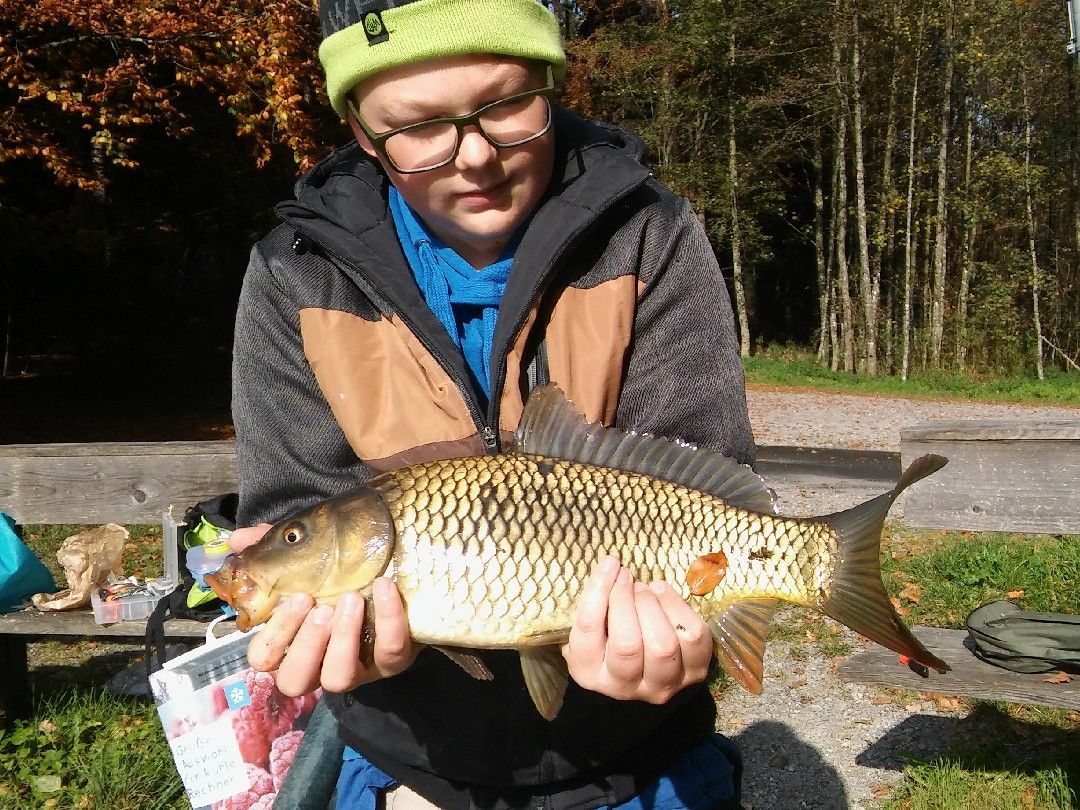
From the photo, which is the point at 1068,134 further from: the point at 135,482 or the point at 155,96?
the point at 135,482

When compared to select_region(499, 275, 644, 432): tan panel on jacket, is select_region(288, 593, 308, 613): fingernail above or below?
below

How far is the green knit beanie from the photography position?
1513 millimetres

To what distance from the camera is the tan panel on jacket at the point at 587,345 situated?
1.62 metres

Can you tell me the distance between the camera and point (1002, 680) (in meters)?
2.87

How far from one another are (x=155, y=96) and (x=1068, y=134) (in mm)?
17745

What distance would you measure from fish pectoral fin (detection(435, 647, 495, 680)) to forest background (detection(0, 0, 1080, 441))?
1175 cm

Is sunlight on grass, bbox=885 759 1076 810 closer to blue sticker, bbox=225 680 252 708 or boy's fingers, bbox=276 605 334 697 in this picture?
blue sticker, bbox=225 680 252 708

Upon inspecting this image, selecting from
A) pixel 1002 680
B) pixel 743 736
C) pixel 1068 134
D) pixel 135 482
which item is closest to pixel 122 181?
pixel 135 482

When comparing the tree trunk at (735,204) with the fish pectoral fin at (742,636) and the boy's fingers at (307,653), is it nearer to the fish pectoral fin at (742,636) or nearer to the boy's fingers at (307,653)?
the fish pectoral fin at (742,636)

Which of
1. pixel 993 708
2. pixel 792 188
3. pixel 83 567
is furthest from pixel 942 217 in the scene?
pixel 83 567

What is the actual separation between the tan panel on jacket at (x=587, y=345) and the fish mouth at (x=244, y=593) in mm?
491

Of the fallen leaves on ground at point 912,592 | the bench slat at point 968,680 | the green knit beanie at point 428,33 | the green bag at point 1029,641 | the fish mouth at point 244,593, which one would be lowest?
the fallen leaves on ground at point 912,592

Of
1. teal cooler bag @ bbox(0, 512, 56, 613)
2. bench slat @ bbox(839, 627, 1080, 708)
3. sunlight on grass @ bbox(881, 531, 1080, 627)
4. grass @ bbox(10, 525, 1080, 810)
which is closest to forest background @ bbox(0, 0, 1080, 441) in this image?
teal cooler bag @ bbox(0, 512, 56, 613)

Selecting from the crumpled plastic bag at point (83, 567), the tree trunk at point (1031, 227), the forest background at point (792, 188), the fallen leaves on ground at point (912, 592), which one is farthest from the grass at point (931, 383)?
the crumpled plastic bag at point (83, 567)
